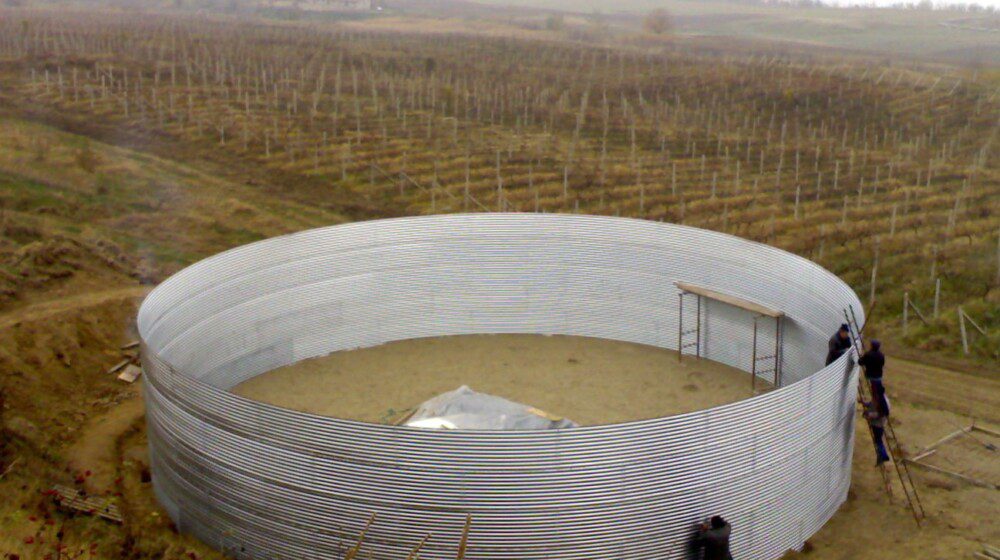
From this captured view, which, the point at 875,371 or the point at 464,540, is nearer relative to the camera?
the point at 464,540

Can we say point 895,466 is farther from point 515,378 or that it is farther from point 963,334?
point 963,334

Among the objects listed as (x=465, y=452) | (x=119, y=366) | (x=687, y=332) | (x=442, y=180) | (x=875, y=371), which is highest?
(x=465, y=452)

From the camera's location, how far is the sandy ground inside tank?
17469 mm

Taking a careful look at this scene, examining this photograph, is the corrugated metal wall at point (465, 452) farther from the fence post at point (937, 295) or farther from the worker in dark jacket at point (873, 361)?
the fence post at point (937, 295)

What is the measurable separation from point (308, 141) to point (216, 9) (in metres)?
50.8

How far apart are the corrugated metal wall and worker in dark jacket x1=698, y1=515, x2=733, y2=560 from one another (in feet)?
0.84

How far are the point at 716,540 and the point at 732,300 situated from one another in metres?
7.16

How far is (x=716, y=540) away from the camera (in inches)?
459

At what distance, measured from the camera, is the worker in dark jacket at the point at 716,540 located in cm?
1167

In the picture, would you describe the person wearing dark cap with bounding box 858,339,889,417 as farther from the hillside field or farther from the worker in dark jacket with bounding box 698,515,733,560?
the worker in dark jacket with bounding box 698,515,733,560

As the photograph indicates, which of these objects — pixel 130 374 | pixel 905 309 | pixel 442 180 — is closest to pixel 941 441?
pixel 905 309

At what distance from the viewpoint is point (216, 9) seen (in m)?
80.9

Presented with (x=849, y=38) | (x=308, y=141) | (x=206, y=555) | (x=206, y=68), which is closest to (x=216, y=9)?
(x=206, y=68)

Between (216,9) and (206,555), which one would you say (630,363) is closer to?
(206,555)
